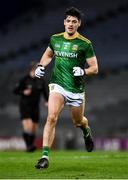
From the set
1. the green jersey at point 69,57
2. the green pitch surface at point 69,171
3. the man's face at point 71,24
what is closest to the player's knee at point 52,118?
the green jersey at point 69,57

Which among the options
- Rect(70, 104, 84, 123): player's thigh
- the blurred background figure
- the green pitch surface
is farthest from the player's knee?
→ the blurred background figure

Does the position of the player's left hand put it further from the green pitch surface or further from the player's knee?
the green pitch surface

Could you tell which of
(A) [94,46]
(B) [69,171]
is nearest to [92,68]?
(B) [69,171]

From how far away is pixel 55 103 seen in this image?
907 centimetres

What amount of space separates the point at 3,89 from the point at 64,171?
692 inches

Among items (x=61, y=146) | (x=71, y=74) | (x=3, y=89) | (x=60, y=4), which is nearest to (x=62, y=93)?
(x=71, y=74)

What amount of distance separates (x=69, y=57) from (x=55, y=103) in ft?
2.27

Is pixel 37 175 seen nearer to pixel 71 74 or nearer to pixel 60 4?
pixel 71 74

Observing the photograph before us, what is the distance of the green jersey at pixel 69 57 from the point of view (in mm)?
9250

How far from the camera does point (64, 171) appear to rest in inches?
341

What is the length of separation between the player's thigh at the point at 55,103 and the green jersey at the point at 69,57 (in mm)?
194

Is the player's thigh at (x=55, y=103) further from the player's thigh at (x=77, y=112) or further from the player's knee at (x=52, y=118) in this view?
the player's thigh at (x=77, y=112)

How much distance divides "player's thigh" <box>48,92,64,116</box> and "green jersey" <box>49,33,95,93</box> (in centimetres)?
19

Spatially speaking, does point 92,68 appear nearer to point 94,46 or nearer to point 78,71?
point 78,71
